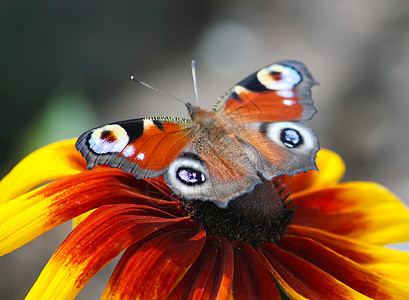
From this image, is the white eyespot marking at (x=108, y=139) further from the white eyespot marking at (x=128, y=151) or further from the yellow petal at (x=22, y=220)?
the yellow petal at (x=22, y=220)

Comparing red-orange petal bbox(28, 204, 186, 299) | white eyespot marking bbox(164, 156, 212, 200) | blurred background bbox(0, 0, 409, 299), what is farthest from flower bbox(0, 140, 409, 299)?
blurred background bbox(0, 0, 409, 299)

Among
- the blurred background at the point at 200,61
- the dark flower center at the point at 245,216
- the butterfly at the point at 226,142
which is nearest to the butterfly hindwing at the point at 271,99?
the butterfly at the point at 226,142

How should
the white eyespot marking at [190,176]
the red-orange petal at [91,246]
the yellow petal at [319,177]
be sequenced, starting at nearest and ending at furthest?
1. the red-orange petal at [91,246]
2. the white eyespot marking at [190,176]
3. the yellow petal at [319,177]

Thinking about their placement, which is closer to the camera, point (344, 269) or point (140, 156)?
point (140, 156)

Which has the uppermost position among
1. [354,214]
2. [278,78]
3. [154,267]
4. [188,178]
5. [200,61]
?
[278,78]

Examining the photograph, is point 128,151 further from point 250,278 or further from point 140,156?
point 250,278

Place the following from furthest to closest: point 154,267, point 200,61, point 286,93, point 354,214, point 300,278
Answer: point 200,61
point 354,214
point 286,93
point 300,278
point 154,267

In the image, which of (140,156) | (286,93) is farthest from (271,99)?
(140,156)
